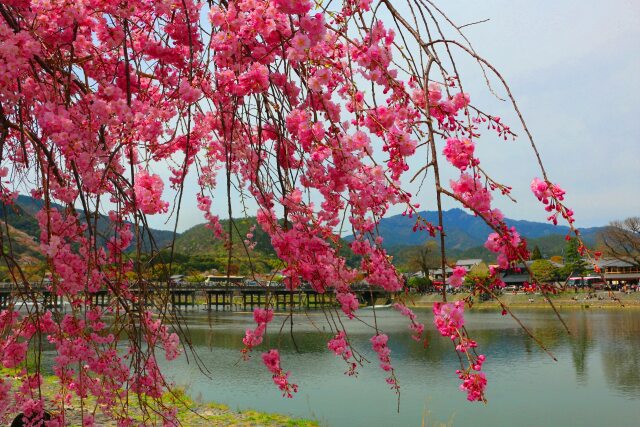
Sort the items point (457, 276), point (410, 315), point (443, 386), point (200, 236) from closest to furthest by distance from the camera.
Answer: point (457, 276) < point (410, 315) < point (443, 386) < point (200, 236)

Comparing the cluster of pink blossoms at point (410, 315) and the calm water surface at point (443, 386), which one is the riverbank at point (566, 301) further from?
the cluster of pink blossoms at point (410, 315)

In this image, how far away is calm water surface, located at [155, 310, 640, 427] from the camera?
962 cm

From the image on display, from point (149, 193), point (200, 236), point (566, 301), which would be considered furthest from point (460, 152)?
point (200, 236)

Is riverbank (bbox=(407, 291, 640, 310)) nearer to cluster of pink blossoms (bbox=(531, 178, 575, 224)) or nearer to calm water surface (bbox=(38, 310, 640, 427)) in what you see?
calm water surface (bbox=(38, 310, 640, 427))

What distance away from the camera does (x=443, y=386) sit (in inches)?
468

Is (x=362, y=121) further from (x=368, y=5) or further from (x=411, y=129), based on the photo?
(x=368, y=5)

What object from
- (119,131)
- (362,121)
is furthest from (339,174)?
(119,131)

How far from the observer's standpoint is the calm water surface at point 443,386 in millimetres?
9617

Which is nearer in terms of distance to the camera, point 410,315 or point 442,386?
point 410,315

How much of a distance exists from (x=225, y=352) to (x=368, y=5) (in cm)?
1684

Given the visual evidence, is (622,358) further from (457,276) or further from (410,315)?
(457,276)

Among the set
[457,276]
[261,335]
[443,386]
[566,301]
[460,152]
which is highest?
[460,152]

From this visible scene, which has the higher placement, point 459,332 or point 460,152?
point 460,152

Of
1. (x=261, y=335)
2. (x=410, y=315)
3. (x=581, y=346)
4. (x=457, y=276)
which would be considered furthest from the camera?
(x=581, y=346)
